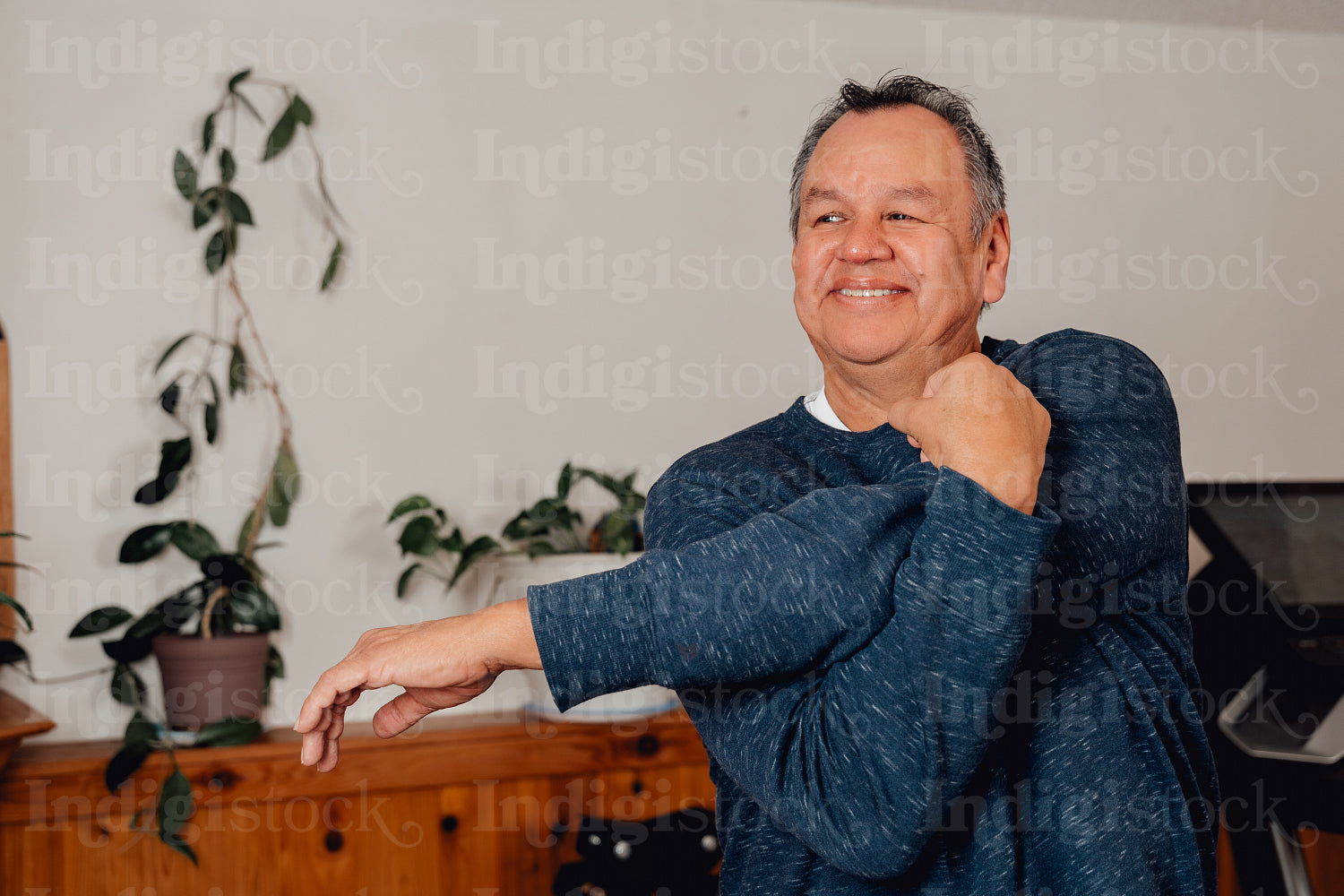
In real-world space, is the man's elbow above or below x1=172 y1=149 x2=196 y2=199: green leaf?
below

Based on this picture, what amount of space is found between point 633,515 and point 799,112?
1.09m

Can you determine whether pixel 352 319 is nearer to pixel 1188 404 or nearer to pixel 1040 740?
pixel 1040 740

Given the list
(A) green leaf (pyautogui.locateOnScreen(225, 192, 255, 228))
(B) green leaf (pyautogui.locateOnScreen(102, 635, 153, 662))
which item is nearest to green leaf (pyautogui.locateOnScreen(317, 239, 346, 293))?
(A) green leaf (pyautogui.locateOnScreen(225, 192, 255, 228))

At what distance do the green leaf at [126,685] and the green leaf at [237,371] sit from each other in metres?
0.56

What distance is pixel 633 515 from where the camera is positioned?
2.17 m

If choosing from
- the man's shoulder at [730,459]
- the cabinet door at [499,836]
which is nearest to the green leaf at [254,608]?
the cabinet door at [499,836]

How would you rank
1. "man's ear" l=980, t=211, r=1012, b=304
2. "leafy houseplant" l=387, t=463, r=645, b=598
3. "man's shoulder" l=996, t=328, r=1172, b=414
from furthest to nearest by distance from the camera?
"leafy houseplant" l=387, t=463, r=645, b=598 < "man's ear" l=980, t=211, r=1012, b=304 < "man's shoulder" l=996, t=328, r=1172, b=414

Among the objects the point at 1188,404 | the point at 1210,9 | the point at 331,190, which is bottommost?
the point at 1188,404

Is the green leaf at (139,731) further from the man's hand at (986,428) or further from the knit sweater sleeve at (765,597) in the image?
the man's hand at (986,428)

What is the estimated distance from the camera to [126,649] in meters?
2.08

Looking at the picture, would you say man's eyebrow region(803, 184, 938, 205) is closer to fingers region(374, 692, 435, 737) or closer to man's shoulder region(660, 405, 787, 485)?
man's shoulder region(660, 405, 787, 485)

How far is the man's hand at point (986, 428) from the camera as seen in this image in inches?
28.8

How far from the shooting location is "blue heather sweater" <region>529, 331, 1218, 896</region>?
725mm

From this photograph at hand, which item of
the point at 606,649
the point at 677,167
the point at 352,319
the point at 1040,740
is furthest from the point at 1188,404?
the point at 606,649
